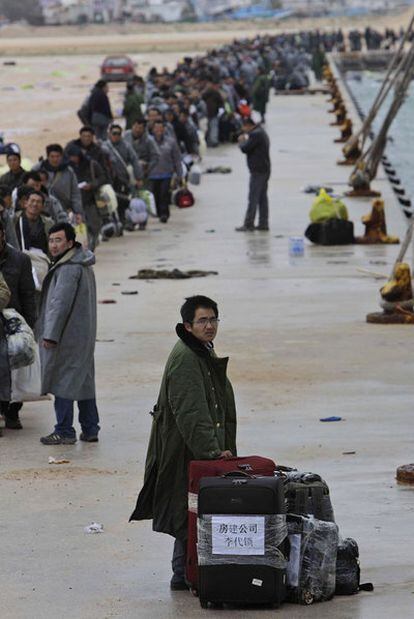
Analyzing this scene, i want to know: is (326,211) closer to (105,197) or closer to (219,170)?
(105,197)

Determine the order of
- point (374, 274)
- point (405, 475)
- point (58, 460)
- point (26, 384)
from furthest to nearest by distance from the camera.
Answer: point (374, 274)
point (26, 384)
point (58, 460)
point (405, 475)

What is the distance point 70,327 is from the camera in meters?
11.8

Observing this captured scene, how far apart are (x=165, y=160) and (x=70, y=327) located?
15.2 meters

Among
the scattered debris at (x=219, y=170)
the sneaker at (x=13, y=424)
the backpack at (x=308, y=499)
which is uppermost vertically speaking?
the backpack at (x=308, y=499)

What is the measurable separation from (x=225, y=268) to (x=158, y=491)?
14086 mm

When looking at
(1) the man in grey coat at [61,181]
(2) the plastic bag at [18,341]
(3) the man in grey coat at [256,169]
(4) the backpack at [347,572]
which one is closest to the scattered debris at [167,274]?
(1) the man in grey coat at [61,181]

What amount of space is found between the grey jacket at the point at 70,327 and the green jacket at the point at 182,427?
325 cm

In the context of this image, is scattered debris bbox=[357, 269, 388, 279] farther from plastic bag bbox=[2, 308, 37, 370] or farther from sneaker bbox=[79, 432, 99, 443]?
sneaker bbox=[79, 432, 99, 443]

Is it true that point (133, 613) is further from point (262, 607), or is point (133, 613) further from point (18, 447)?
point (18, 447)

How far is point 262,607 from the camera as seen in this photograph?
27.0ft

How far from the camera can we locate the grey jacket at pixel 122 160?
80.5ft

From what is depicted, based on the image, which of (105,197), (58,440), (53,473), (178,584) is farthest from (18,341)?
(105,197)

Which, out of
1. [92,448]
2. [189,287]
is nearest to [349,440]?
[92,448]

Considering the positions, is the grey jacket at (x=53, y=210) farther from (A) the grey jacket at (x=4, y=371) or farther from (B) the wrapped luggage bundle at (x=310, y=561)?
(B) the wrapped luggage bundle at (x=310, y=561)
